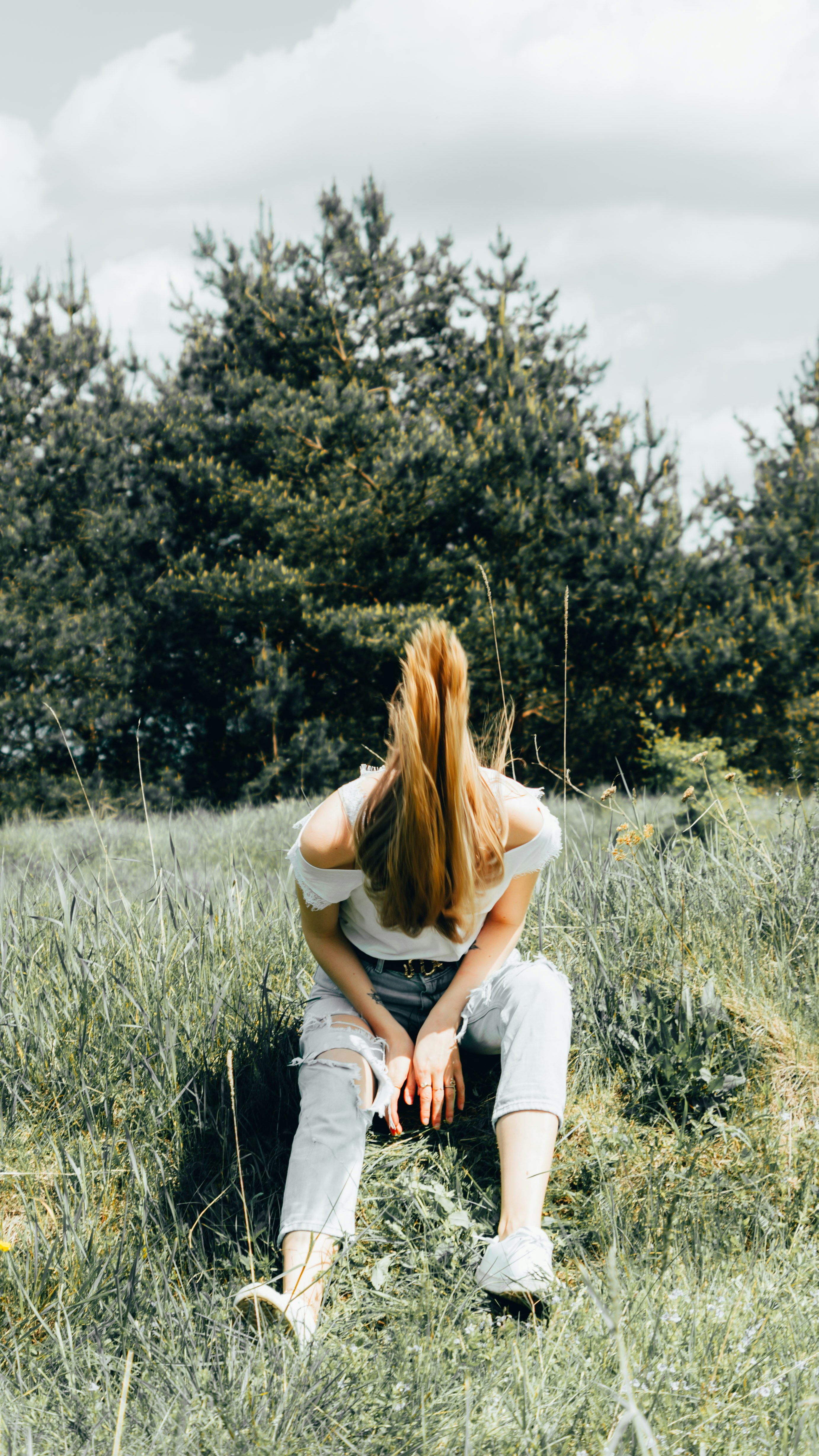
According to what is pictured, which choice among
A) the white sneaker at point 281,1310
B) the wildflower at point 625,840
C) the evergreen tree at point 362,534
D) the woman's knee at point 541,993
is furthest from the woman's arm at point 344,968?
the evergreen tree at point 362,534

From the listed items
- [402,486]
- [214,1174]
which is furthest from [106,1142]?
[402,486]

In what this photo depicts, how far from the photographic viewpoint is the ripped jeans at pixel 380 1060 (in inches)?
71.7

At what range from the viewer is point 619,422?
1120 cm

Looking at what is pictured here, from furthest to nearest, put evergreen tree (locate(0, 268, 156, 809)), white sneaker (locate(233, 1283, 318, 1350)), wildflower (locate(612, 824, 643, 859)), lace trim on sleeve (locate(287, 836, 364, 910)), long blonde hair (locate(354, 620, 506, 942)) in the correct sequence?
evergreen tree (locate(0, 268, 156, 809))
wildflower (locate(612, 824, 643, 859))
lace trim on sleeve (locate(287, 836, 364, 910))
long blonde hair (locate(354, 620, 506, 942))
white sneaker (locate(233, 1283, 318, 1350))

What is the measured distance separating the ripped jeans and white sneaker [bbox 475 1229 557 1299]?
9.2 inches

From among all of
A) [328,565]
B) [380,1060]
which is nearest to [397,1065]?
[380,1060]

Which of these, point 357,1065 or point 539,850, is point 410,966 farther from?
point 539,850

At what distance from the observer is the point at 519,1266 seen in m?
1.68

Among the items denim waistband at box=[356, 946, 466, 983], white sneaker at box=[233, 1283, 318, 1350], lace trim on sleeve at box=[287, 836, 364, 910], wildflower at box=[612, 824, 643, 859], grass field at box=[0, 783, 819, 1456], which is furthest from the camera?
wildflower at box=[612, 824, 643, 859]

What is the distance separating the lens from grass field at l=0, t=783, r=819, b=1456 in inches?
55.4

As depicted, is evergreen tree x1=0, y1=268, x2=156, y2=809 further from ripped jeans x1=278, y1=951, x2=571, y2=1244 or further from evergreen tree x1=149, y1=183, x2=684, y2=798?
ripped jeans x1=278, y1=951, x2=571, y2=1244

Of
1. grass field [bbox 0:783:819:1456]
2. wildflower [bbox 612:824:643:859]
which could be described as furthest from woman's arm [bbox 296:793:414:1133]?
wildflower [bbox 612:824:643:859]

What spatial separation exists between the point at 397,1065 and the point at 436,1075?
8 cm

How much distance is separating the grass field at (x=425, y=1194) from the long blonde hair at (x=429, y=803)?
1.87 ft
